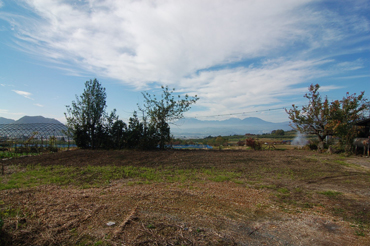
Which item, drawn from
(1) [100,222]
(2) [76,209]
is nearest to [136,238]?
(1) [100,222]

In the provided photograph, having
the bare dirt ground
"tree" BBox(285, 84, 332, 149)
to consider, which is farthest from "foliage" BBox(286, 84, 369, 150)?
the bare dirt ground

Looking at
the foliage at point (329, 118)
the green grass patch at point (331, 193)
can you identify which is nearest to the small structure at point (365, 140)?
the foliage at point (329, 118)

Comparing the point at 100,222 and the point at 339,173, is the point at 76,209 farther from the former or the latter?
the point at 339,173

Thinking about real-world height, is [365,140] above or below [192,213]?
above

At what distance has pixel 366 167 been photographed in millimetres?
10219

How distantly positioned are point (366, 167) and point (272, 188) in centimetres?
700

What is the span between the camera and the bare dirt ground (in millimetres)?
3375

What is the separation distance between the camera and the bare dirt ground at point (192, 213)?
3.38 meters

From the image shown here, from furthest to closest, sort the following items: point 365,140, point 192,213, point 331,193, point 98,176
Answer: point 365,140, point 98,176, point 331,193, point 192,213

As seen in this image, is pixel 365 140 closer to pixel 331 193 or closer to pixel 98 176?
→ pixel 331 193

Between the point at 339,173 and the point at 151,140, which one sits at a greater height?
the point at 151,140

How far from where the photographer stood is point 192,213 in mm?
4375

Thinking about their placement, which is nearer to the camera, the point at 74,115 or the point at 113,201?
the point at 113,201

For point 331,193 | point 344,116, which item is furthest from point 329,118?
point 331,193
